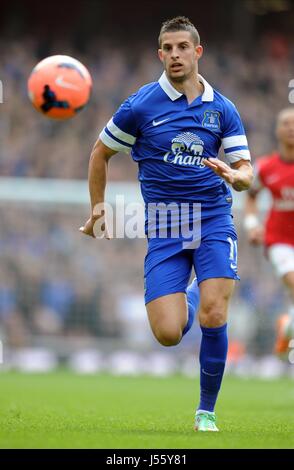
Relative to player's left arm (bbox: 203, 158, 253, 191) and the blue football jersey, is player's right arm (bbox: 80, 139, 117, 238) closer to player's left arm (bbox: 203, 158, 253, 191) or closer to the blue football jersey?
the blue football jersey

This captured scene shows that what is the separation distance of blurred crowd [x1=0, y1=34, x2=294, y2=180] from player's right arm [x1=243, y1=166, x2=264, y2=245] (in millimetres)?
9824

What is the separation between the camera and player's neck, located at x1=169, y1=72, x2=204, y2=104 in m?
7.30

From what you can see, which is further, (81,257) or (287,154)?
(81,257)

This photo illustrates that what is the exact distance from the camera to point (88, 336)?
1819 cm

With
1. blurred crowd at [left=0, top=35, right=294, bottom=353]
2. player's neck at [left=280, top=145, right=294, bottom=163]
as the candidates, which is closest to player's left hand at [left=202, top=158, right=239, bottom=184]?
player's neck at [left=280, top=145, right=294, bottom=163]

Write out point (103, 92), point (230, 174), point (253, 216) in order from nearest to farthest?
point (230, 174), point (253, 216), point (103, 92)

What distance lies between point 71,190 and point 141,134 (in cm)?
1162

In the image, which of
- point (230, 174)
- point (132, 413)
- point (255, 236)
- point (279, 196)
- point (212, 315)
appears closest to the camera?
point (230, 174)

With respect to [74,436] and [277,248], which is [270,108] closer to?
[277,248]

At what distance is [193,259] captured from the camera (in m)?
7.31

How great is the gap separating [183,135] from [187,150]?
11 cm

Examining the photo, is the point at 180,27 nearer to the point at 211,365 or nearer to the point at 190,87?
the point at 190,87

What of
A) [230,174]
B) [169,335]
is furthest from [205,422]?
[230,174]

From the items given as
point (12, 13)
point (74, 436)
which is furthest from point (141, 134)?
point (12, 13)
